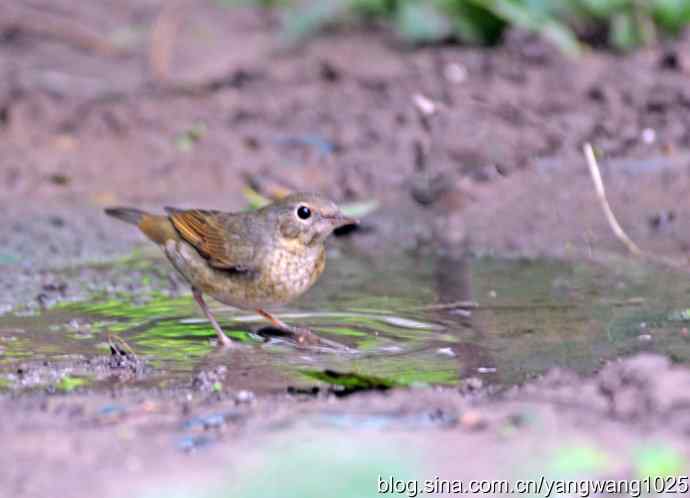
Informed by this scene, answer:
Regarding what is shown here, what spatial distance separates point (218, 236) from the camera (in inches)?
257

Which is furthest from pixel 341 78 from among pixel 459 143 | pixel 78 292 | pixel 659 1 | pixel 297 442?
pixel 297 442

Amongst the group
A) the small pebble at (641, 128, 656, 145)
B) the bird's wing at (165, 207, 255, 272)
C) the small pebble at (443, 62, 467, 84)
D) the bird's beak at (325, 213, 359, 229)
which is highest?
the small pebble at (443, 62, 467, 84)

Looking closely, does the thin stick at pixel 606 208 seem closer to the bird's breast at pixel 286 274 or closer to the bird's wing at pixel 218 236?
the bird's breast at pixel 286 274

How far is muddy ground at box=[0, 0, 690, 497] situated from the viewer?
3889 mm

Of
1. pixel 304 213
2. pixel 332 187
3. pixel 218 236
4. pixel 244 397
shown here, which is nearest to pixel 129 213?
pixel 218 236

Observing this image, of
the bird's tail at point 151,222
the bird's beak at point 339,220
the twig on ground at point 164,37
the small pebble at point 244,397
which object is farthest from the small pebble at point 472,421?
the twig on ground at point 164,37

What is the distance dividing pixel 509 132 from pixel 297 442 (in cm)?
521

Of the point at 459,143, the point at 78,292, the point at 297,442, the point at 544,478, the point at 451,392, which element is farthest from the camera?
the point at 459,143

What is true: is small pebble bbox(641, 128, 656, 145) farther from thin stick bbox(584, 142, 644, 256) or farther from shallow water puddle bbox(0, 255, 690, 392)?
shallow water puddle bbox(0, 255, 690, 392)

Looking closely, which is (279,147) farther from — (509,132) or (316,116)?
(509,132)

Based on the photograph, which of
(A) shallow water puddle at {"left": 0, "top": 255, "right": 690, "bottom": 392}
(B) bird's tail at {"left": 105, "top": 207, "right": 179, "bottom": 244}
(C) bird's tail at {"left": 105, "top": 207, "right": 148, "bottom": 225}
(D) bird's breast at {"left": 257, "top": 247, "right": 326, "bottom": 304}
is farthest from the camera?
(C) bird's tail at {"left": 105, "top": 207, "right": 148, "bottom": 225}

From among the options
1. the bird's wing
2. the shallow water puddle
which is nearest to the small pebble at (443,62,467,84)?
the shallow water puddle

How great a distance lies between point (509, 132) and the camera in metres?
8.85

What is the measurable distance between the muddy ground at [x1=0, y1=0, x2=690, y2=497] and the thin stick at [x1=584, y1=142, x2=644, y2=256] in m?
0.08
